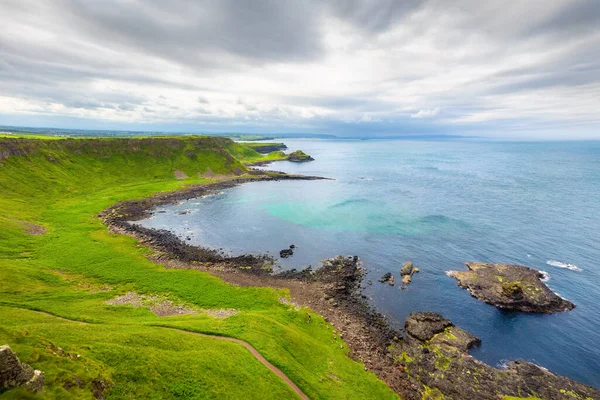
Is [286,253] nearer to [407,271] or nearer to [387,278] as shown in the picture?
[387,278]

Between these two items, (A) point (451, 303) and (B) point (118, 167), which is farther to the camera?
(B) point (118, 167)

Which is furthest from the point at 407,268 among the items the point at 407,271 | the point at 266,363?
the point at 266,363

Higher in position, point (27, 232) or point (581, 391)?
point (27, 232)

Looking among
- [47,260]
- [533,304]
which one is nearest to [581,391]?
[533,304]

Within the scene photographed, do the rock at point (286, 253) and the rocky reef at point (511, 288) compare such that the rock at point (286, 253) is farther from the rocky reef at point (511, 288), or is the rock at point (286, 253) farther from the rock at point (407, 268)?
the rocky reef at point (511, 288)

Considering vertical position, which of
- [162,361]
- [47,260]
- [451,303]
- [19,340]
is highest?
[19,340]

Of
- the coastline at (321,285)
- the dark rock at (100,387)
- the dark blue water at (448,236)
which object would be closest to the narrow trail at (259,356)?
the coastline at (321,285)

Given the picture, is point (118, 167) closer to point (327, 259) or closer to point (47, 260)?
point (47, 260)
